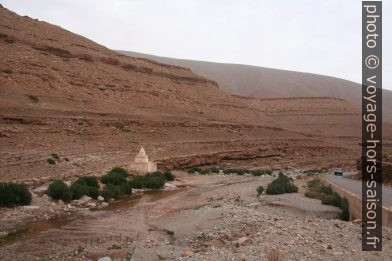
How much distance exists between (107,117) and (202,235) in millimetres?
21449

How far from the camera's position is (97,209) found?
583 inches

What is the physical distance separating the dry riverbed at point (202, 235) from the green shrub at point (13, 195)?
0.98 m

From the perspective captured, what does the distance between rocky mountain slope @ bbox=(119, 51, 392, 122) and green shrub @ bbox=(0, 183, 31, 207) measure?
84.5 meters

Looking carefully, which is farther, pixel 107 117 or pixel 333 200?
pixel 107 117

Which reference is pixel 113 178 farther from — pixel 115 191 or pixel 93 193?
pixel 93 193

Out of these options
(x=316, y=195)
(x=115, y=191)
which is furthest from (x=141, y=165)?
(x=316, y=195)

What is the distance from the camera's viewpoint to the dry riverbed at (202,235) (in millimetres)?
8016

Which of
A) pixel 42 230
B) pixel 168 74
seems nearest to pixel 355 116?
pixel 168 74

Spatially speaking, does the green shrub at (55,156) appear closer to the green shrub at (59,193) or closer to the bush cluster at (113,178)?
the bush cluster at (113,178)

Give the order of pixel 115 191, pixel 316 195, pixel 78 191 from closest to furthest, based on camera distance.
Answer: pixel 316 195 < pixel 78 191 < pixel 115 191

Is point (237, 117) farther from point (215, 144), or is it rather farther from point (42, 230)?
point (42, 230)

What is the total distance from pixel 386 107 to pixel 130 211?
107685 millimetres

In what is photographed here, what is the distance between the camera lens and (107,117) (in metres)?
29.8

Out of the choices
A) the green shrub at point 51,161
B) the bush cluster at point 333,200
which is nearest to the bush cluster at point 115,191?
the green shrub at point 51,161
